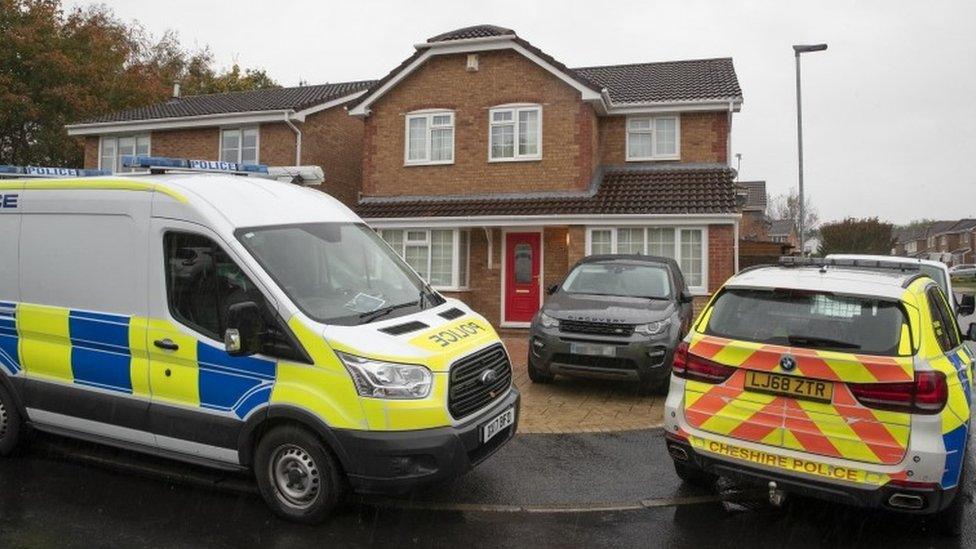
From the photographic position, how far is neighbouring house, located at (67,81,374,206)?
18.2 meters

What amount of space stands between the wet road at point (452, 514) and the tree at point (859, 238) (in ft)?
131

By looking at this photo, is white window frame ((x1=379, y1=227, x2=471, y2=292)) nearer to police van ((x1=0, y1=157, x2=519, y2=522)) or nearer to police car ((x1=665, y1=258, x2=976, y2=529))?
police van ((x1=0, y1=157, x2=519, y2=522))

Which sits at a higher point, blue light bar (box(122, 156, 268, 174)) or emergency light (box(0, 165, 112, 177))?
blue light bar (box(122, 156, 268, 174))

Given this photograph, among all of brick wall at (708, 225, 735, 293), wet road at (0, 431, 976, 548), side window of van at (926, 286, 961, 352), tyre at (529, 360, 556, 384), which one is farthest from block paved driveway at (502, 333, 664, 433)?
brick wall at (708, 225, 735, 293)

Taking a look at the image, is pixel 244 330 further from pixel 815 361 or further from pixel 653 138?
pixel 653 138

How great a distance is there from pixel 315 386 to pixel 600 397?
4.73 metres

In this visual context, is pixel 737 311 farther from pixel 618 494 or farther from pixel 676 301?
pixel 676 301

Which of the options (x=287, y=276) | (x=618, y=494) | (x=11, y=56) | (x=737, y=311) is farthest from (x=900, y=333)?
(x=11, y=56)

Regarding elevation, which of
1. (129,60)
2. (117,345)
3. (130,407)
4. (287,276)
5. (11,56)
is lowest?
(130,407)

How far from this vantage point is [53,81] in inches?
1040

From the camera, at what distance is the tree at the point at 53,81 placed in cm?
2533

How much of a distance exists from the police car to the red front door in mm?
10275

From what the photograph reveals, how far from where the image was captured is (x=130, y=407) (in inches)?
188

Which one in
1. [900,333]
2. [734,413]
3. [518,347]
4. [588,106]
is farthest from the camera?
[588,106]
